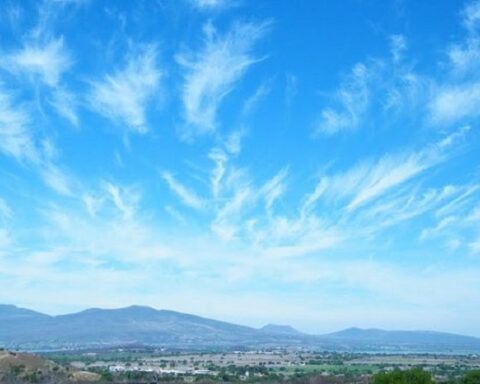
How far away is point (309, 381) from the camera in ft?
287

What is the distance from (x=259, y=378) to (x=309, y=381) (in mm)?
10627

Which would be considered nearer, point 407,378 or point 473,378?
point 407,378

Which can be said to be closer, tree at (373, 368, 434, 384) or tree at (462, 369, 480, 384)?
tree at (373, 368, 434, 384)

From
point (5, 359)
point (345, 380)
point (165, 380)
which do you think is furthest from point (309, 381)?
point (5, 359)

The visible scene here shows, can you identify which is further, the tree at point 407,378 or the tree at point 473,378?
the tree at point 473,378

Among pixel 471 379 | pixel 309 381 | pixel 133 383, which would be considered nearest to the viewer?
pixel 471 379

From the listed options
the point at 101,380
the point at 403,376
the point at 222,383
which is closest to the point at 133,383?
the point at 101,380

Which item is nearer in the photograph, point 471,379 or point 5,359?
point 471,379

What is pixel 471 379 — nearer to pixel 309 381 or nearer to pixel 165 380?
pixel 309 381

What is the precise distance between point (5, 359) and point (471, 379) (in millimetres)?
62349

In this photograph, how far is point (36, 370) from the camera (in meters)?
88.9

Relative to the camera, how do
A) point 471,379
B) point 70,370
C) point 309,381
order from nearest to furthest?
point 471,379 → point 309,381 → point 70,370

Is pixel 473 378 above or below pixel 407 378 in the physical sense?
above

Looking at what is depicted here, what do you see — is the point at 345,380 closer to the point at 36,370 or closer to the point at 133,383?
the point at 133,383
